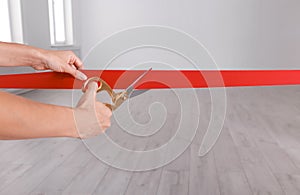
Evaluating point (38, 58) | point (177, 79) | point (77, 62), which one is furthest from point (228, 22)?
point (38, 58)

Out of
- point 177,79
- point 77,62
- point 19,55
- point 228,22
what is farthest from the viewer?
point 228,22

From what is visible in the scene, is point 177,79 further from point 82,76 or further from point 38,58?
point 38,58

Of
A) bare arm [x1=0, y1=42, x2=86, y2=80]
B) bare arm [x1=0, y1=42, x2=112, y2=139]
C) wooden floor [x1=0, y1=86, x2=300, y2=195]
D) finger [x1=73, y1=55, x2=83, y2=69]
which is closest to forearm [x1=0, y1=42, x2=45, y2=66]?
bare arm [x1=0, y1=42, x2=86, y2=80]

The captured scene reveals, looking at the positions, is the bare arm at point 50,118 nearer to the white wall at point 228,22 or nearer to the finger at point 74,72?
the finger at point 74,72

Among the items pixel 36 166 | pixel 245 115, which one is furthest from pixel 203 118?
pixel 36 166

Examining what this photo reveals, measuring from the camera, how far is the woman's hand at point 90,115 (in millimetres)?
621

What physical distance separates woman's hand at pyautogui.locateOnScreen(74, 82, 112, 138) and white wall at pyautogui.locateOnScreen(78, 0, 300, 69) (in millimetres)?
5462

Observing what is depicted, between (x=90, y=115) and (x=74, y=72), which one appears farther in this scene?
(x=74, y=72)

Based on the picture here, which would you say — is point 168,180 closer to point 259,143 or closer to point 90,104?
point 259,143

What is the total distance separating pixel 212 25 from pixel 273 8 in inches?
41.4

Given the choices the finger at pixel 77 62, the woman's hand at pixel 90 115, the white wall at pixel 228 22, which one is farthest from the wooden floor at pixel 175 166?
the white wall at pixel 228 22

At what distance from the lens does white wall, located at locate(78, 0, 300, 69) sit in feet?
18.9

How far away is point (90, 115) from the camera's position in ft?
2.06

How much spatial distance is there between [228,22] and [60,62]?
5080mm
